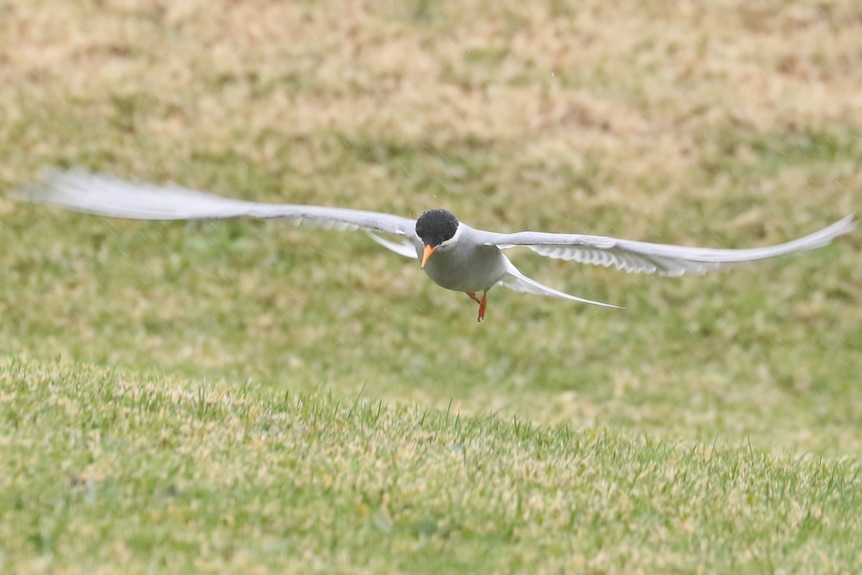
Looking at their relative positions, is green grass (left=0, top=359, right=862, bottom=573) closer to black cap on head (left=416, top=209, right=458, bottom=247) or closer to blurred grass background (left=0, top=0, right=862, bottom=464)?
black cap on head (left=416, top=209, right=458, bottom=247)

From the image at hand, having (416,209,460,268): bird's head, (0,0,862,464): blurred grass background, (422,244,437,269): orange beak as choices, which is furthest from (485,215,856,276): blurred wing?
(0,0,862,464): blurred grass background

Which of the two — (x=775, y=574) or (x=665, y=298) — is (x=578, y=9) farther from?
(x=775, y=574)

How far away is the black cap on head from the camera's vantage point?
9.52 meters

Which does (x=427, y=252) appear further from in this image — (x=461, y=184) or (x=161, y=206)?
(x=461, y=184)

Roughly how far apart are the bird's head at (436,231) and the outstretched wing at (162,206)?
41 centimetres

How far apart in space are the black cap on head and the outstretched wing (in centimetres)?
41

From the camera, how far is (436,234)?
9523 millimetres

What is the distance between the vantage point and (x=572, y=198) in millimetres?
21078

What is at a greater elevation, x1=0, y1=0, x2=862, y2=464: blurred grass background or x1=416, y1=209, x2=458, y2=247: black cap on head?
x1=416, y1=209, x2=458, y2=247: black cap on head

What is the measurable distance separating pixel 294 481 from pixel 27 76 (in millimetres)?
17499

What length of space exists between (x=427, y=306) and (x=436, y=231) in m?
9.68

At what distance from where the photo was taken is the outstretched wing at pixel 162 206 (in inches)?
357

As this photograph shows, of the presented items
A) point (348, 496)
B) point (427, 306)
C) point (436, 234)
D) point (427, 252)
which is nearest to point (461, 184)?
point (427, 306)

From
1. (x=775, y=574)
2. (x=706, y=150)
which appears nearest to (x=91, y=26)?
(x=706, y=150)
